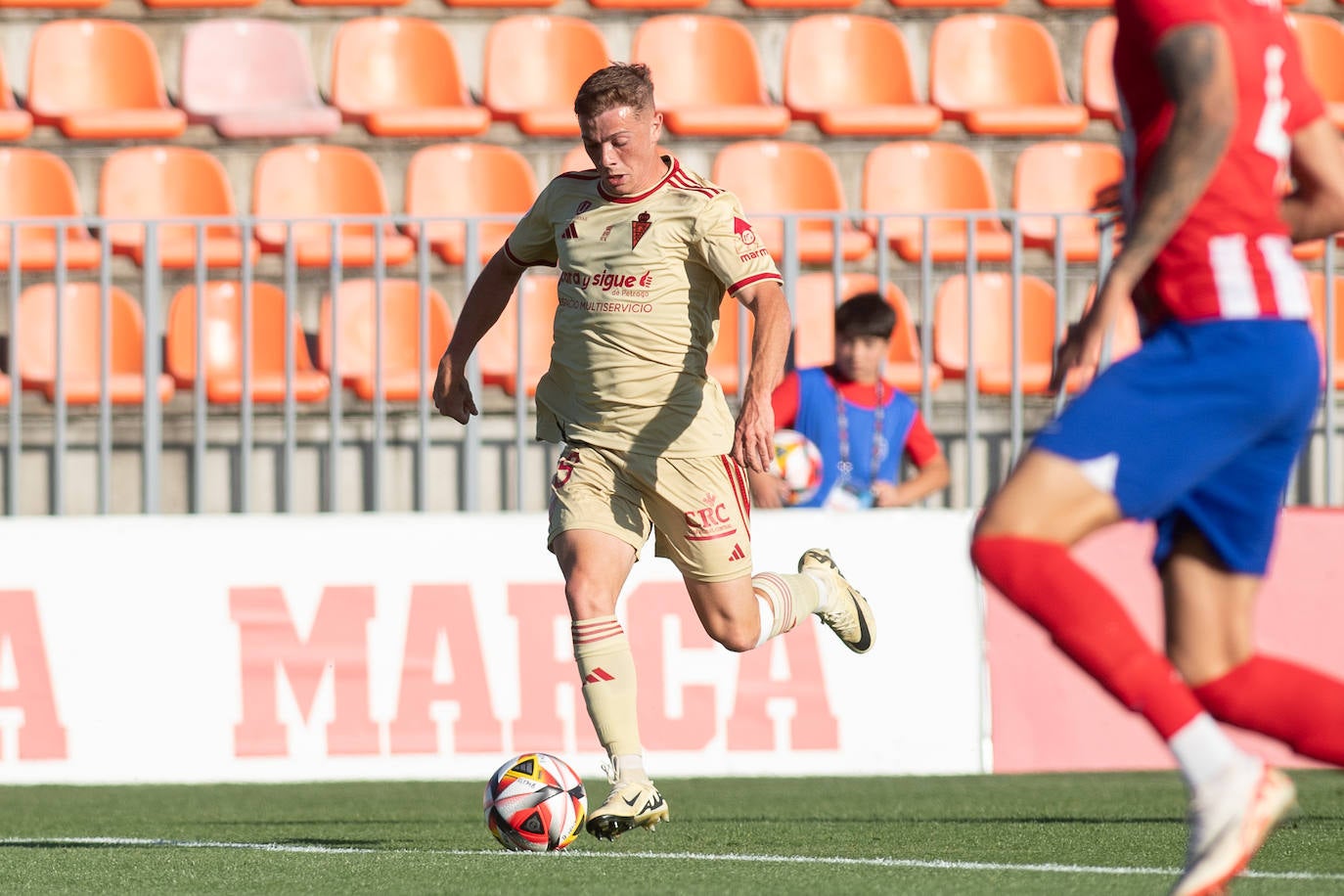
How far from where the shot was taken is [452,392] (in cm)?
599

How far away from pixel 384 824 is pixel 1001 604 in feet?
10.1

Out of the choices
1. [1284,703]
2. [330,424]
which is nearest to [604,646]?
[1284,703]

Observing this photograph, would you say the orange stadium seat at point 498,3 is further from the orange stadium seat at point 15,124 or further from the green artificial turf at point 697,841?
the green artificial turf at point 697,841

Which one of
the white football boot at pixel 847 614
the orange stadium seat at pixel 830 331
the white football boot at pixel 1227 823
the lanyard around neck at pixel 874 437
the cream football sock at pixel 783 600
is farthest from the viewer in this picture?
the orange stadium seat at pixel 830 331

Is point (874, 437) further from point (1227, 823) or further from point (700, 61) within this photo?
point (1227, 823)

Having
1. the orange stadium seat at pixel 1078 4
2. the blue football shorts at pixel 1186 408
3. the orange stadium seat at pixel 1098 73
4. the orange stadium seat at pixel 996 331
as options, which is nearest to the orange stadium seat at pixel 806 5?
the orange stadium seat at pixel 1078 4

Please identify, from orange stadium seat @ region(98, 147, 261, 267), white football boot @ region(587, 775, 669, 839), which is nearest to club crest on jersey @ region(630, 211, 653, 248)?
white football boot @ region(587, 775, 669, 839)

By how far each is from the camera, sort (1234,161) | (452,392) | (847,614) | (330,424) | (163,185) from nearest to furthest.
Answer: (1234,161) < (452,392) < (847,614) < (330,424) < (163,185)

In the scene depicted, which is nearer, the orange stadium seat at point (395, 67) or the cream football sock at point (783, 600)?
the cream football sock at point (783, 600)

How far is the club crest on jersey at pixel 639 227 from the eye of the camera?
586cm

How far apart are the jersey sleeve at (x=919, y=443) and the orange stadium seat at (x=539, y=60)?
399 cm

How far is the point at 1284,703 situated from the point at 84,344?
23.4 feet

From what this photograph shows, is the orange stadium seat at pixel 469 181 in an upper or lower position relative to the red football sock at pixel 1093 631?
upper

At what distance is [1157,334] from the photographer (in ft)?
11.5
